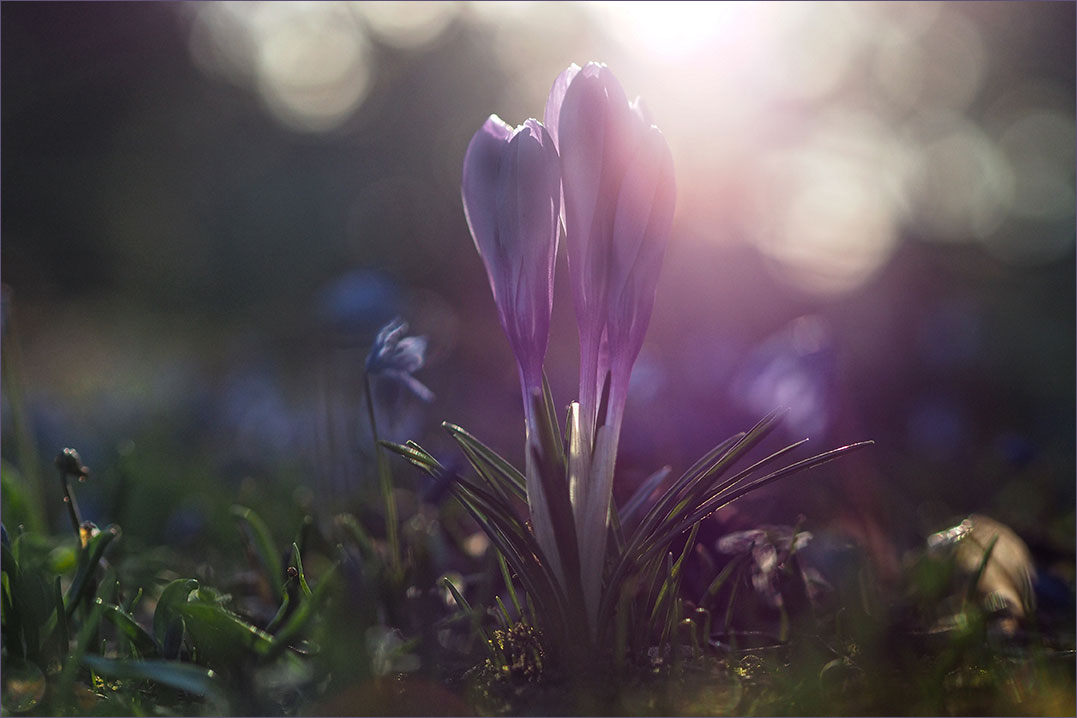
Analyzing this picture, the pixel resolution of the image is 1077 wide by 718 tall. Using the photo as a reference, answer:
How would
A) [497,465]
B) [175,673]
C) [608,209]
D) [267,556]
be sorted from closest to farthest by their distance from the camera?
[175,673] < [608,209] < [497,465] < [267,556]

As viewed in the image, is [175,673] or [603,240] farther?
[603,240]

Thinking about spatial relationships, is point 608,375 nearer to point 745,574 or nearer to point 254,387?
point 745,574

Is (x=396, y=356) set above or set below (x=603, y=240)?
below

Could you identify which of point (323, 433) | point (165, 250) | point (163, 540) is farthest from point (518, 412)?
point (165, 250)

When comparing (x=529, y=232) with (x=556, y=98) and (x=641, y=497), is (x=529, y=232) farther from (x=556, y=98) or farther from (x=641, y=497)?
(x=641, y=497)

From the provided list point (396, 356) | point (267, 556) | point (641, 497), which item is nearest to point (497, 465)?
point (641, 497)

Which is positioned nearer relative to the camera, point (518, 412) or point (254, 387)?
point (518, 412)

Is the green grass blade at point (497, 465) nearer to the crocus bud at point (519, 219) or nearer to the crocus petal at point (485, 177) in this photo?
the crocus bud at point (519, 219)

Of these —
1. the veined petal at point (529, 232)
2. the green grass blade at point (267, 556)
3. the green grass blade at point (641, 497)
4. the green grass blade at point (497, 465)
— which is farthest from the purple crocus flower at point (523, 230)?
the green grass blade at point (267, 556)
